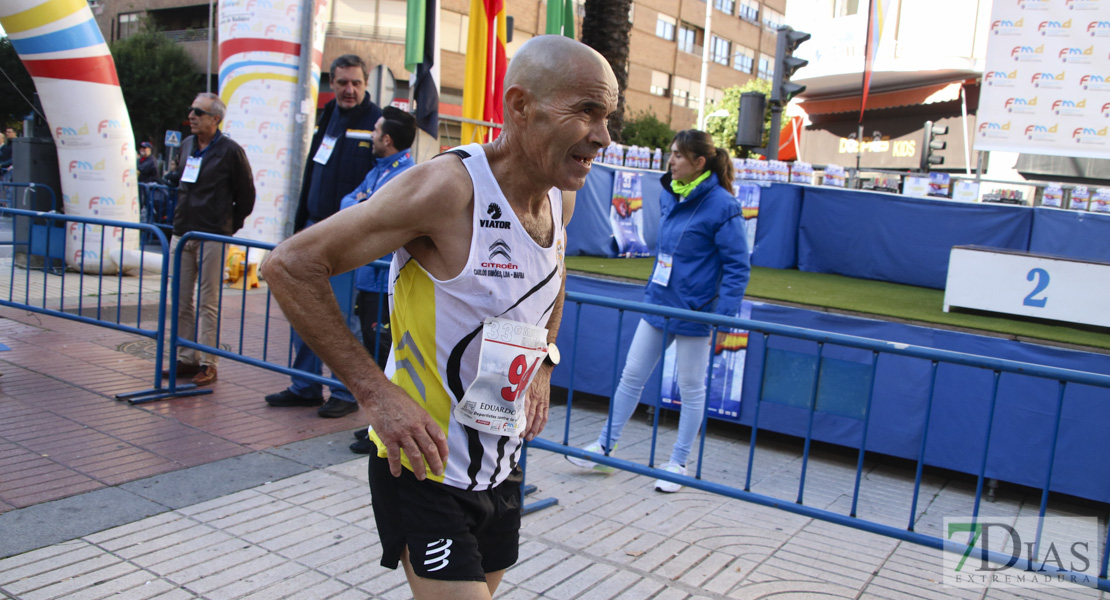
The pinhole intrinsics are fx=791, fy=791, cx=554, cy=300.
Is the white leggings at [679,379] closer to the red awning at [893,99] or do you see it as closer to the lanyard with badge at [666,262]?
the lanyard with badge at [666,262]

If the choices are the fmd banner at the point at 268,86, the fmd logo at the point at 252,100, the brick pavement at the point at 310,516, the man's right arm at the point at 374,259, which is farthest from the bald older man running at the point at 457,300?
the fmd logo at the point at 252,100

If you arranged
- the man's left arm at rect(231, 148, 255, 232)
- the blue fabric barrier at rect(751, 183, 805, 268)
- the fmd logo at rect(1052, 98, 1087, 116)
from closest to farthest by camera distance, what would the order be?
the man's left arm at rect(231, 148, 255, 232) < the fmd logo at rect(1052, 98, 1087, 116) < the blue fabric barrier at rect(751, 183, 805, 268)

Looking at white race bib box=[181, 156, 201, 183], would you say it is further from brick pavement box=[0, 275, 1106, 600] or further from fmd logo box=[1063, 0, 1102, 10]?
fmd logo box=[1063, 0, 1102, 10]

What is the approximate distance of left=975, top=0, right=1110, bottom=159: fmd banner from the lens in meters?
8.87

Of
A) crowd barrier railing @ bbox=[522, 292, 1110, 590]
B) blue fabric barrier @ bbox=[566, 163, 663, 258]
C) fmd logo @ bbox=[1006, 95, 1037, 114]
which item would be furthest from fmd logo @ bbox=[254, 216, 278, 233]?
fmd logo @ bbox=[1006, 95, 1037, 114]

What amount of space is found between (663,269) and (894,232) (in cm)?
689

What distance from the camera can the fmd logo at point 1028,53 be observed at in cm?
901

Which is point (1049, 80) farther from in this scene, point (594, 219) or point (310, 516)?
point (310, 516)

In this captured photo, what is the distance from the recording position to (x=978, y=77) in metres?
25.5

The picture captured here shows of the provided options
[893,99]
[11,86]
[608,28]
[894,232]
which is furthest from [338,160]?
[11,86]

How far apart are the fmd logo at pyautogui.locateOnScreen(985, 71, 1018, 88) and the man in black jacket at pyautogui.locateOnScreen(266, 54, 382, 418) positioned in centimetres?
752

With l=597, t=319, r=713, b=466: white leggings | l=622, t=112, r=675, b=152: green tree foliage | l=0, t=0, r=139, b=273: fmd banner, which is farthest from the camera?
l=622, t=112, r=675, b=152: green tree foliage

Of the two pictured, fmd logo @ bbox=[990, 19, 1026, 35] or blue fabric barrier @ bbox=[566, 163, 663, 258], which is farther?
blue fabric barrier @ bbox=[566, 163, 663, 258]

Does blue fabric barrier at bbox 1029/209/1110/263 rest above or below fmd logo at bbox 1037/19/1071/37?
below
